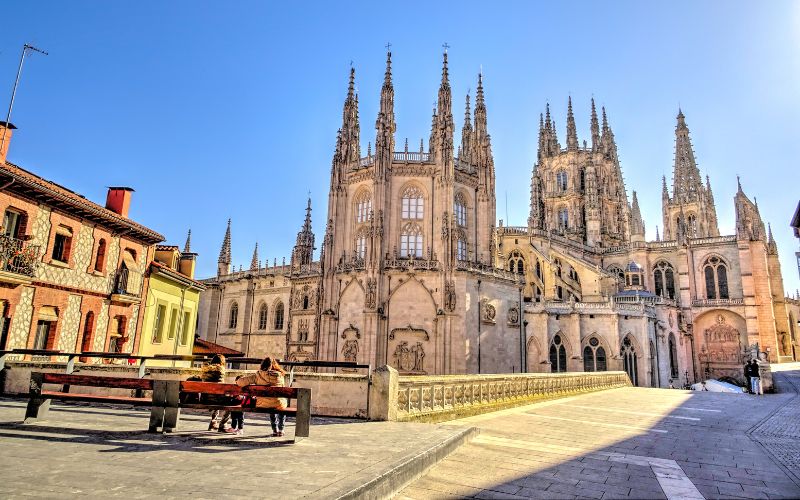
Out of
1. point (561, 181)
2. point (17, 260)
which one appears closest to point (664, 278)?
point (561, 181)

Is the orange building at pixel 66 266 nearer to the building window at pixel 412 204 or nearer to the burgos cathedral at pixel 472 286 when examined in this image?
the burgos cathedral at pixel 472 286

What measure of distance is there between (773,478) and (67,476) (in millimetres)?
9773

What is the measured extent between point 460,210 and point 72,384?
29.8m

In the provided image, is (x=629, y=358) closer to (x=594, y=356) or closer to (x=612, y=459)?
(x=594, y=356)

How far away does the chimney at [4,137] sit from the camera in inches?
659

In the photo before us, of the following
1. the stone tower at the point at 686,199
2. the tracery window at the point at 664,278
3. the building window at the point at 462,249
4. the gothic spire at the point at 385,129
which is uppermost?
the stone tower at the point at 686,199

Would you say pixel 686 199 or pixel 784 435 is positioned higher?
pixel 686 199

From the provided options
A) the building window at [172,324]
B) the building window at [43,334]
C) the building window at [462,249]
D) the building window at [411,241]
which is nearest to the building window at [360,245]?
the building window at [411,241]

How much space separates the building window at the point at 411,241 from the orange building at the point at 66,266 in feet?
52.0

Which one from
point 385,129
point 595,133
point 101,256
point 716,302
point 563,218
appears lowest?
point 101,256

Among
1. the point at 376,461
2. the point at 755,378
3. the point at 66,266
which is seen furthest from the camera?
the point at 755,378

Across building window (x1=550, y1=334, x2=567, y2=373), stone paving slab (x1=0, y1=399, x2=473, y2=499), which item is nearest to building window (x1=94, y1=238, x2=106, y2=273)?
stone paving slab (x1=0, y1=399, x2=473, y2=499)

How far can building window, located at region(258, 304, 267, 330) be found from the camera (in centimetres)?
5265

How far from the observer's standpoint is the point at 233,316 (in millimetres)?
55219
